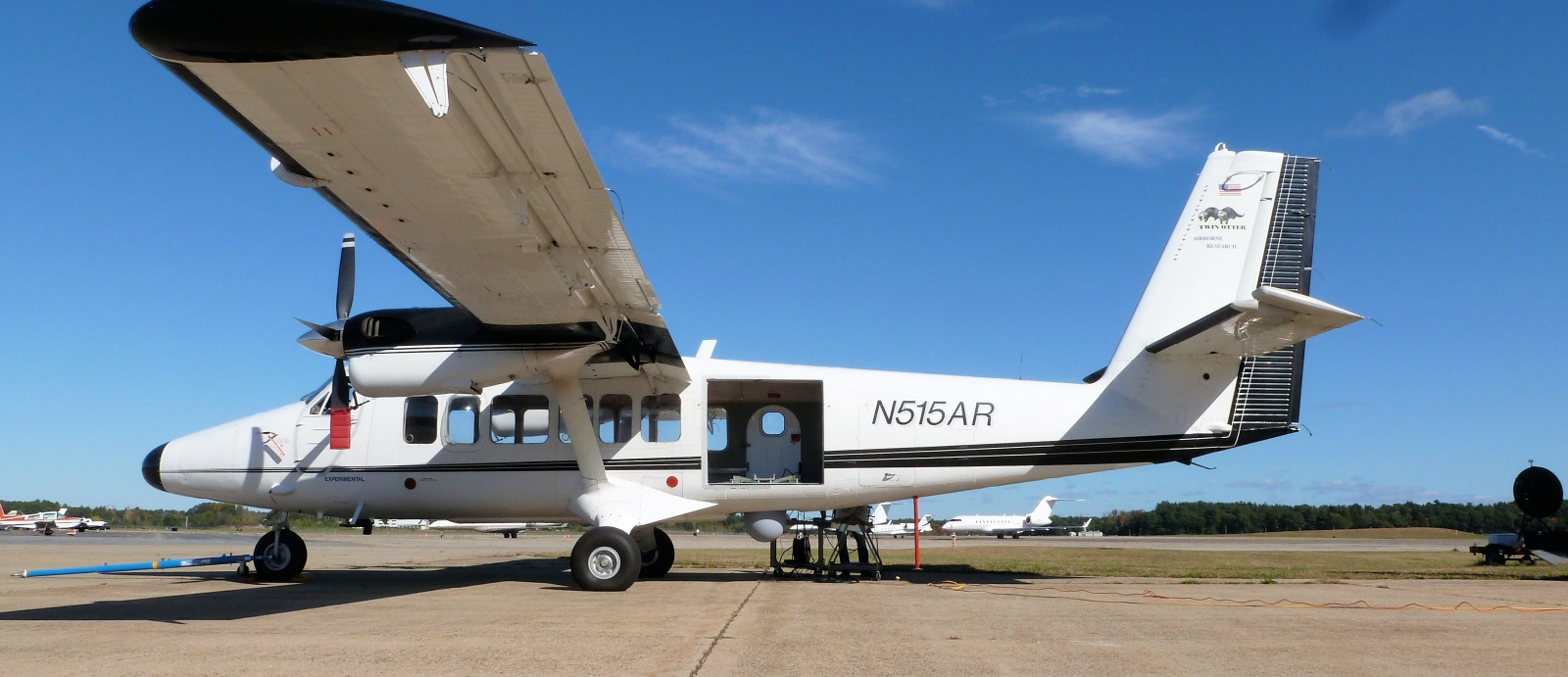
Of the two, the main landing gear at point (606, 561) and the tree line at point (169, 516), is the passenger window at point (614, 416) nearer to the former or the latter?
the main landing gear at point (606, 561)

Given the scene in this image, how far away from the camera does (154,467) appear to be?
12.6m

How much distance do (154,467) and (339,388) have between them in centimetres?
298

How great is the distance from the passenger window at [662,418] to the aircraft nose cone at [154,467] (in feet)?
21.4

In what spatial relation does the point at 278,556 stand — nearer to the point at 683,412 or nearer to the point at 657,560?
the point at 657,560

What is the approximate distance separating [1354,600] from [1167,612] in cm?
267

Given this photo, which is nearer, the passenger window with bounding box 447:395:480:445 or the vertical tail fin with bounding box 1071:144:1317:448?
the vertical tail fin with bounding box 1071:144:1317:448

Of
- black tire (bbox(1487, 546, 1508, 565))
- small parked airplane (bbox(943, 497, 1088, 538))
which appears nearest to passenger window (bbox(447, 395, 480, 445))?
black tire (bbox(1487, 546, 1508, 565))

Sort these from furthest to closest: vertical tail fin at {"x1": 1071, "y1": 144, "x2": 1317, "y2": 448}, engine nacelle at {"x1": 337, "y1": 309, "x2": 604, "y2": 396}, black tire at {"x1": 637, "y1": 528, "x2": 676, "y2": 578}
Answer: black tire at {"x1": 637, "y1": 528, "x2": 676, "y2": 578} → vertical tail fin at {"x1": 1071, "y1": 144, "x2": 1317, "y2": 448} → engine nacelle at {"x1": 337, "y1": 309, "x2": 604, "y2": 396}

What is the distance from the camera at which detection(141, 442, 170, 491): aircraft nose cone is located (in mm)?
12578

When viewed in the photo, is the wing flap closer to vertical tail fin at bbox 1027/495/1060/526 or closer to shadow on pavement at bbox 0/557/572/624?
shadow on pavement at bbox 0/557/572/624

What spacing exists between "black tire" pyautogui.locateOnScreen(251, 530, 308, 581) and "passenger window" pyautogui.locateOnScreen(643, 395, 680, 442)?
4.68 meters

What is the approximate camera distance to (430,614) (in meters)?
8.16

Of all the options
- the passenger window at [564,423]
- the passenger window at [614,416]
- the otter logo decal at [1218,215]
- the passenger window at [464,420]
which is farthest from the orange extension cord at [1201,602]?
the passenger window at [464,420]

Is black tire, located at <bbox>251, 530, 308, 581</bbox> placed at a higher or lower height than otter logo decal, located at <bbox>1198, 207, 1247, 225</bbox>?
lower
